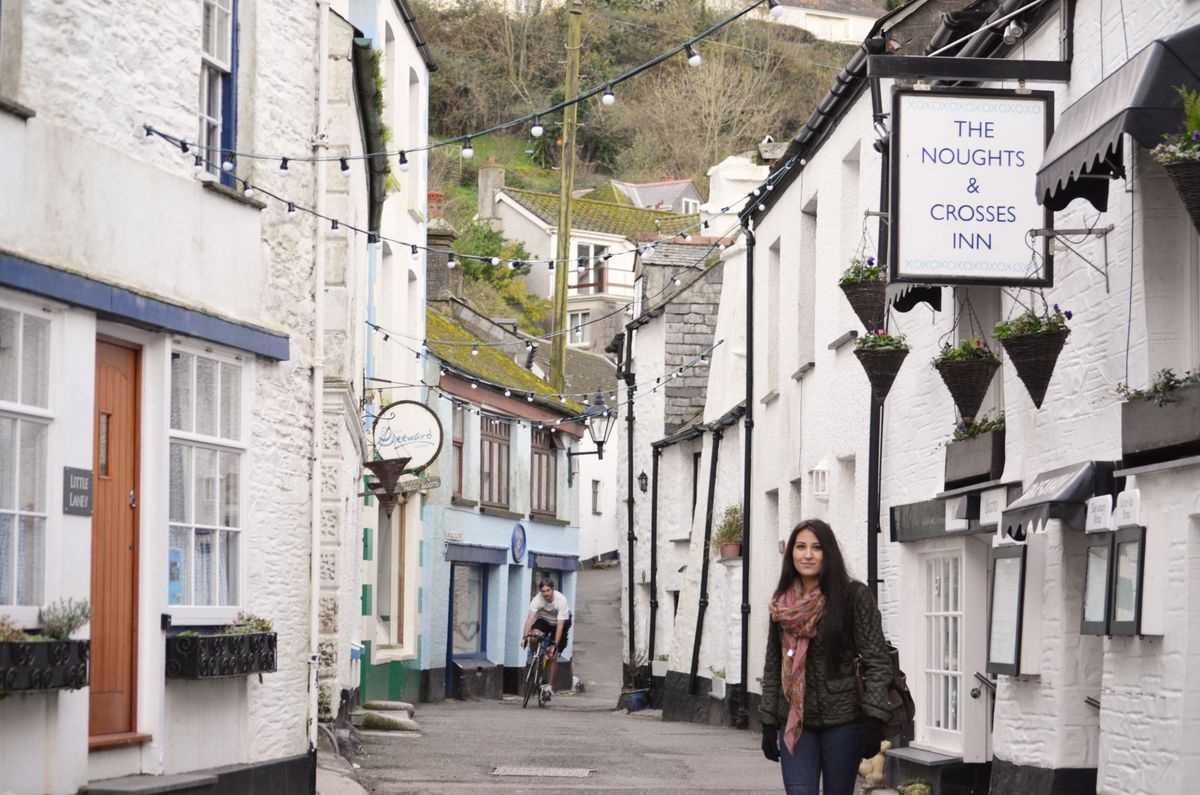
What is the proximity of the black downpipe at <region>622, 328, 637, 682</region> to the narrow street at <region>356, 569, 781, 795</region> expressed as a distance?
3455mm

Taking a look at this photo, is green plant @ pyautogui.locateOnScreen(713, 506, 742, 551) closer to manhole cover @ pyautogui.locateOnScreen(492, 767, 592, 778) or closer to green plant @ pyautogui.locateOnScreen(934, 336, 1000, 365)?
manhole cover @ pyautogui.locateOnScreen(492, 767, 592, 778)

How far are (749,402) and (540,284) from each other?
139ft

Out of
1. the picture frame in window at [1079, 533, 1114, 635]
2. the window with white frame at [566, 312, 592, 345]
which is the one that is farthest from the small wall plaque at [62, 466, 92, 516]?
the window with white frame at [566, 312, 592, 345]

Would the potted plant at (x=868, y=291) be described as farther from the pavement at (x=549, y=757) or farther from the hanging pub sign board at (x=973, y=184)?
the pavement at (x=549, y=757)

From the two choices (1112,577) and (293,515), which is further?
(293,515)

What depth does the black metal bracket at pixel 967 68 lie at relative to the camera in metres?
10.7

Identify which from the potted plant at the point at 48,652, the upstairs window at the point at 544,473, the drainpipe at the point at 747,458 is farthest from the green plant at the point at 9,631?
the upstairs window at the point at 544,473

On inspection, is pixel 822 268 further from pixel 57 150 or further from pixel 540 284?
pixel 540 284

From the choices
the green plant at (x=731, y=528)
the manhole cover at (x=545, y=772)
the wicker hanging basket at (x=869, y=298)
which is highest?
the wicker hanging basket at (x=869, y=298)

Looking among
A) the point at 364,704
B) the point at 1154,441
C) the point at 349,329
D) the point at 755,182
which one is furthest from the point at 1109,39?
the point at 755,182

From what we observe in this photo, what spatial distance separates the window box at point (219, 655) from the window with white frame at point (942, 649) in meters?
4.90

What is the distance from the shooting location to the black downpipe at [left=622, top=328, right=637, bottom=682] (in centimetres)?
3023

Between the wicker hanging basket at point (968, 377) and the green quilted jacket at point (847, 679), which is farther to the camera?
the wicker hanging basket at point (968, 377)

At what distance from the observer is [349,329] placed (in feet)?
55.9
